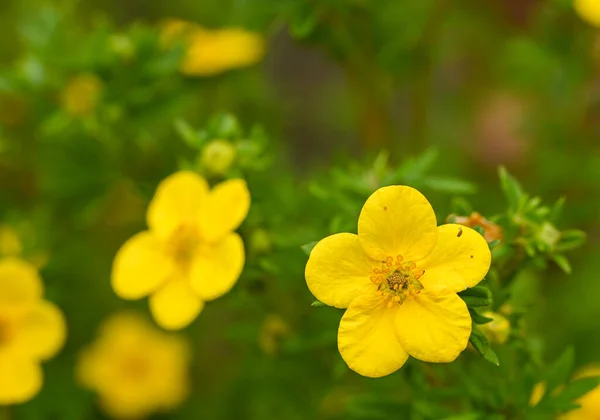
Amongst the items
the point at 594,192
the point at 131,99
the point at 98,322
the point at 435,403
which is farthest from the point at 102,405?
the point at 594,192

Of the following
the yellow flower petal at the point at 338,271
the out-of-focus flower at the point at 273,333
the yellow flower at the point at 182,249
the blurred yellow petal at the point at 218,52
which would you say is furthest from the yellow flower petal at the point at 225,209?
the blurred yellow petal at the point at 218,52

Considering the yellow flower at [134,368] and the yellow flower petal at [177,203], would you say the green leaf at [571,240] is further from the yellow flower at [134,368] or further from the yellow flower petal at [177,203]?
the yellow flower at [134,368]

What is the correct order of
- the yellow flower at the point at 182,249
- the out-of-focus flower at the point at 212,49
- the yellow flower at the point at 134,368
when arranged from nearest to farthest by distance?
the yellow flower at the point at 182,249, the out-of-focus flower at the point at 212,49, the yellow flower at the point at 134,368

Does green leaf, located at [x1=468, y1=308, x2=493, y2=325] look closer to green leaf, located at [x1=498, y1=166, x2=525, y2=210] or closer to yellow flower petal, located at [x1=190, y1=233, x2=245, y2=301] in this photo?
green leaf, located at [x1=498, y1=166, x2=525, y2=210]

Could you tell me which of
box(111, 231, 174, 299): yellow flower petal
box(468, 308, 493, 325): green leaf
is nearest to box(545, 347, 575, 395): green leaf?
box(468, 308, 493, 325): green leaf

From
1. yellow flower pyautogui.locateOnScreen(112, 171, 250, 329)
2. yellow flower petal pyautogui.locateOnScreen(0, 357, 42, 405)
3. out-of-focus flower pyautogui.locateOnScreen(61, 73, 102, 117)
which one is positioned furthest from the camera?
out-of-focus flower pyautogui.locateOnScreen(61, 73, 102, 117)

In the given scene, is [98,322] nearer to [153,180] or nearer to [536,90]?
[153,180]

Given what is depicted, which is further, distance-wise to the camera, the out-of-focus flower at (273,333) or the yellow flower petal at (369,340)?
the out-of-focus flower at (273,333)
